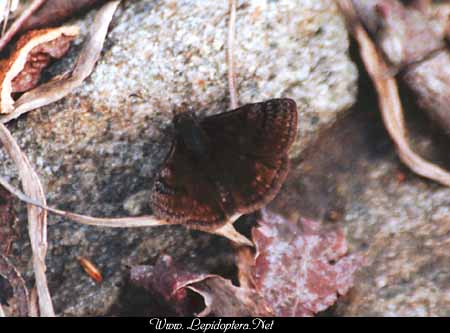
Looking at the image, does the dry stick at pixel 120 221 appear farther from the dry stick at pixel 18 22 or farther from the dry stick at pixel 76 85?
the dry stick at pixel 18 22

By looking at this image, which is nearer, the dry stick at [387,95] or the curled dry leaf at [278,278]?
the curled dry leaf at [278,278]

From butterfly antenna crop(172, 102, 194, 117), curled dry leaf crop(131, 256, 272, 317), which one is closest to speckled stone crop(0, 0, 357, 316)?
butterfly antenna crop(172, 102, 194, 117)

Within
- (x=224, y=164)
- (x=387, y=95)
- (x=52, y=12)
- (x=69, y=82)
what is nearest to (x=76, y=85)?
(x=69, y=82)

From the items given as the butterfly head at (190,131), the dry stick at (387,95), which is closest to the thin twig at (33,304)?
the butterfly head at (190,131)

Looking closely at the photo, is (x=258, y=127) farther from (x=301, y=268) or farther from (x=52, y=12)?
(x=52, y=12)

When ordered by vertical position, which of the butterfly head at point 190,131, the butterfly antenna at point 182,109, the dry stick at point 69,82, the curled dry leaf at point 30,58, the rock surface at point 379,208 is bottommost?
the rock surface at point 379,208

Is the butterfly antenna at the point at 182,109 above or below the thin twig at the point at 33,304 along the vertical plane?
above
